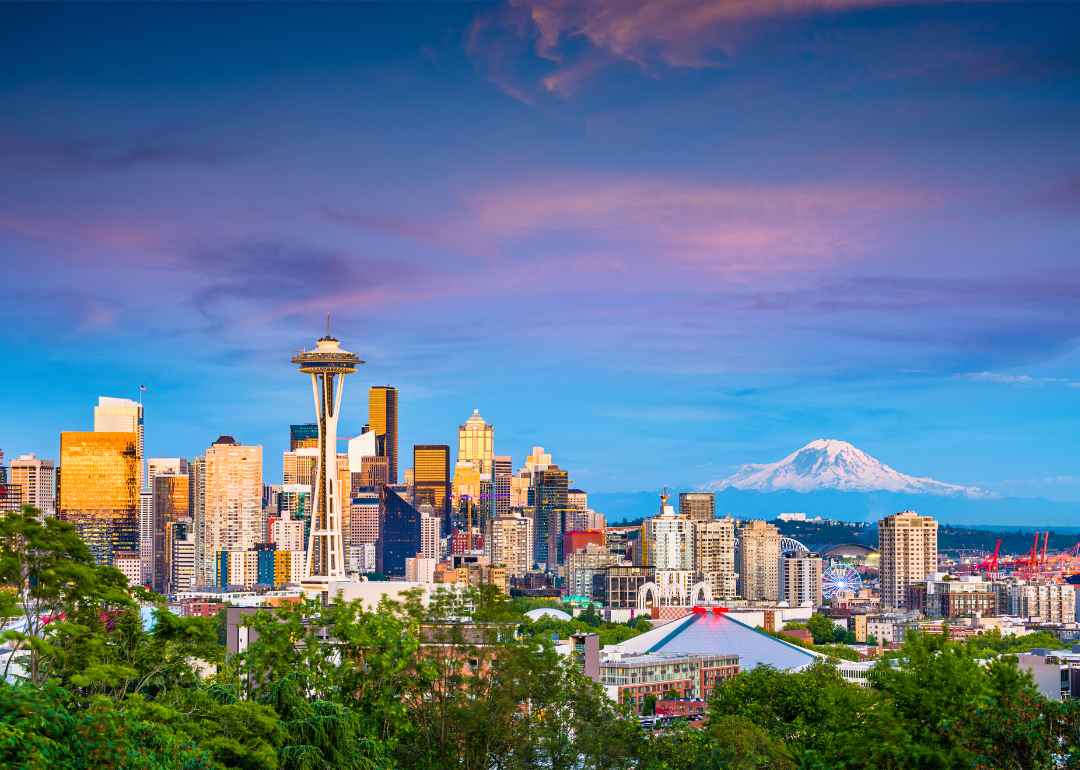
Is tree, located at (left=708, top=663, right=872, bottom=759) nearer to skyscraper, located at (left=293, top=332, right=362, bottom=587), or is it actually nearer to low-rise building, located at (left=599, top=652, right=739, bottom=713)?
low-rise building, located at (left=599, top=652, right=739, bottom=713)

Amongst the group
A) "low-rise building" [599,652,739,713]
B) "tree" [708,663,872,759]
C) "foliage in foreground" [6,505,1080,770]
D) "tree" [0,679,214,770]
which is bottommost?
"low-rise building" [599,652,739,713]

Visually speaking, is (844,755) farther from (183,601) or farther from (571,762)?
(183,601)

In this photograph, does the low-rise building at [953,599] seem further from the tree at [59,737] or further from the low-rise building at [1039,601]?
the tree at [59,737]

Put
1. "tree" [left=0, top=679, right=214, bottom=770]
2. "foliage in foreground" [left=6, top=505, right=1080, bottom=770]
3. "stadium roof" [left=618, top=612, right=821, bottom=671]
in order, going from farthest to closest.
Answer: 1. "stadium roof" [left=618, top=612, right=821, bottom=671]
2. "foliage in foreground" [left=6, top=505, right=1080, bottom=770]
3. "tree" [left=0, top=679, right=214, bottom=770]

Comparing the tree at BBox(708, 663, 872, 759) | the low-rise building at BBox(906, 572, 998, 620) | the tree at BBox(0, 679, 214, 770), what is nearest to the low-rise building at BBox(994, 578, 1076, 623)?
the low-rise building at BBox(906, 572, 998, 620)

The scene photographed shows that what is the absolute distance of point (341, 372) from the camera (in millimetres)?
114312

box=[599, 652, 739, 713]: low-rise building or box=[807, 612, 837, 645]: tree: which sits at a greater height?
box=[599, 652, 739, 713]: low-rise building

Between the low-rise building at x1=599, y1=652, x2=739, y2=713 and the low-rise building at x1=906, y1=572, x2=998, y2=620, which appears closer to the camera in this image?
the low-rise building at x1=599, y1=652, x2=739, y2=713

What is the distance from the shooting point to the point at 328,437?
113812 mm

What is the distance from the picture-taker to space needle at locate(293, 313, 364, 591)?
11275 cm

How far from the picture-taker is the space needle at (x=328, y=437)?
4439 inches

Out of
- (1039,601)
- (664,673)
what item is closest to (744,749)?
(664,673)

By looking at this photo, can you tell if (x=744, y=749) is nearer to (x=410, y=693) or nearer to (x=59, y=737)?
(x=410, y=693)

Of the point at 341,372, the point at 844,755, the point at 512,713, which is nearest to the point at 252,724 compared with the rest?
the point at 512,713
